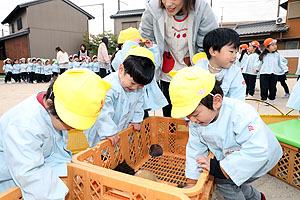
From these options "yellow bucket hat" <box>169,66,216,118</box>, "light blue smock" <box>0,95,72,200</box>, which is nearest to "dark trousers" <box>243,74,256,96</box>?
"yellow bucket hat" <box>169,66,216,118</box>

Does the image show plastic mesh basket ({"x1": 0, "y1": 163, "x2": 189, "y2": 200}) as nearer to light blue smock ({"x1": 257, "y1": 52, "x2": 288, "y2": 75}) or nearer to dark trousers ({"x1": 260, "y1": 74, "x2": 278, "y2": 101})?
dark trousers ({"x1": 260, "y1": 74, "x2": 278, "y2": 101})

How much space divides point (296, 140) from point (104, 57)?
4.93 m

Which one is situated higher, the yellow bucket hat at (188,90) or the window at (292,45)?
the window at (292,45)

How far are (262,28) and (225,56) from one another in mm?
15341

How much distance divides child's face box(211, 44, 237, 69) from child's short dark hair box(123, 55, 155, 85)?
50cm

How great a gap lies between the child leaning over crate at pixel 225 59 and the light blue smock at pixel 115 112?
1.99ft

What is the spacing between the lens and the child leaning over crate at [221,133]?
3.19 ft

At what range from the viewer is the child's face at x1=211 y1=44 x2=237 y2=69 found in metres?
1.54

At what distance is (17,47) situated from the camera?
15633 millimetres

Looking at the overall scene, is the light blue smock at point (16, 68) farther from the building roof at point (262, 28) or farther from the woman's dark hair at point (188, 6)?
the building roof at point (262, 28)

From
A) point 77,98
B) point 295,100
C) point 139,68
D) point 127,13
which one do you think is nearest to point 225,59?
point 139,68

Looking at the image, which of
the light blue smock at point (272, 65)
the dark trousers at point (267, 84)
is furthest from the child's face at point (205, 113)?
the light blue smock at point (272, 65)

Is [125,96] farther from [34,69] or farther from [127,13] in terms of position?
[127,13]

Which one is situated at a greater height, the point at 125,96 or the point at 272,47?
the point at 272,47
